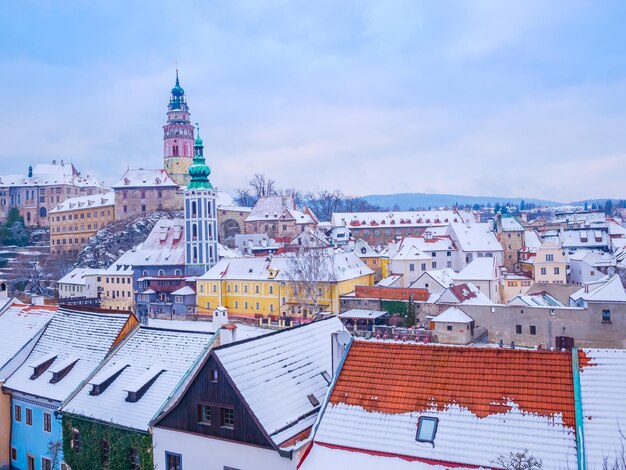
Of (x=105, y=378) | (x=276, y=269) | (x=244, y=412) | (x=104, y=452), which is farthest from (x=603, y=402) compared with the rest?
(x=276, y=269)

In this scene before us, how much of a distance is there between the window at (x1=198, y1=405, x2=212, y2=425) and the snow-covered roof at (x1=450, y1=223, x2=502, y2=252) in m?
55.4

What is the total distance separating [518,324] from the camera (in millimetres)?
38312

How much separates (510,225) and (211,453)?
66.8 m

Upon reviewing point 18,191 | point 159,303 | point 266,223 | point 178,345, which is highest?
point 18,191

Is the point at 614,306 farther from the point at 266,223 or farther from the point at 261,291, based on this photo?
the point at 266,223

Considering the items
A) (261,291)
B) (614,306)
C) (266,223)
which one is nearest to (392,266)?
(261,291)

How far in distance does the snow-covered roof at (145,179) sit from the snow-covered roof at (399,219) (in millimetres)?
30779

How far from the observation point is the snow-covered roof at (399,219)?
310ft

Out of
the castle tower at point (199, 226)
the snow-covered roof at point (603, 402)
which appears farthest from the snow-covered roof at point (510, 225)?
the snow-covered roof at point (603, 402)

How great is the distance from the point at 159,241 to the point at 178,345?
50.9 m

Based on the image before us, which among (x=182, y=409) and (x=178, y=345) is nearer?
(x=182, y=409)

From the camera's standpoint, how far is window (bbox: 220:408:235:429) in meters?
14.0

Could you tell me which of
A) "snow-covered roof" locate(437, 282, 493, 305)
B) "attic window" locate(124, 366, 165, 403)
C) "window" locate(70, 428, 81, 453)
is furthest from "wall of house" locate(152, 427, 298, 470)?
"snow-covered roof" locate(437, 282, 493, 305)

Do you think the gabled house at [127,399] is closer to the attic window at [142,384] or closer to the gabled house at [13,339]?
the attic window at [142,384]
